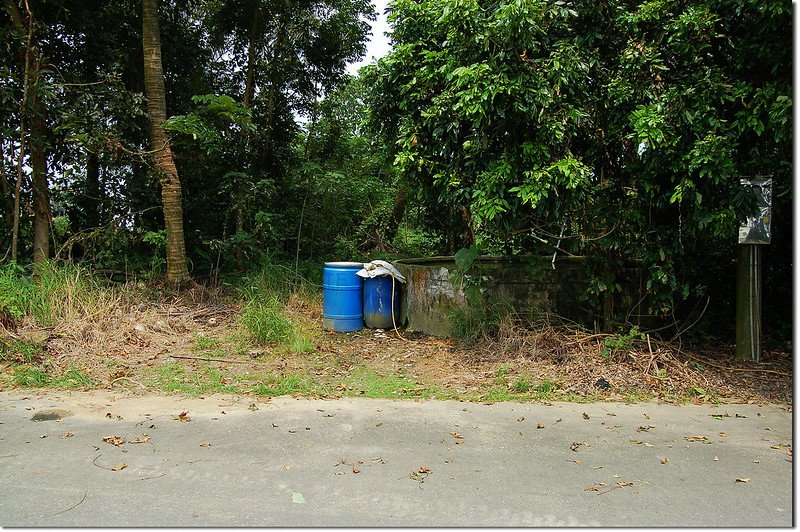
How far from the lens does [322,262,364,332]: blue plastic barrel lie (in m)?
8.02

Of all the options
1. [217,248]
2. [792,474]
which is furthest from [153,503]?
[217,248]

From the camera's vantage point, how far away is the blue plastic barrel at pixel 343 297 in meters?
8.02

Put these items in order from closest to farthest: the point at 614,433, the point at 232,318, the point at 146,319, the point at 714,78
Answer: the point at 614,433 → the point at 714,78 → the point at 146,319 → the point at 232,318

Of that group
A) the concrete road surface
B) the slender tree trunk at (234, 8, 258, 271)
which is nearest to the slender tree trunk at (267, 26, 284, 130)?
the slender tree trunk at (234, 8, 258, 271)

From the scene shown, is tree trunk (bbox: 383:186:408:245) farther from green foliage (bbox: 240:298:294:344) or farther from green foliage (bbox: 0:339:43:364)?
green foliage (bbox: 0:339:43:364)

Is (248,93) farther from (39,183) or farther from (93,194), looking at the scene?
(39,183)

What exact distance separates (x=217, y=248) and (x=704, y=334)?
296 inches

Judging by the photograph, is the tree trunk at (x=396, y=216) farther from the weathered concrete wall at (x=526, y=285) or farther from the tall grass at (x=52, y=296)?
the tall grass at (x=52, y=296)

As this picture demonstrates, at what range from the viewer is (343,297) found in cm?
804

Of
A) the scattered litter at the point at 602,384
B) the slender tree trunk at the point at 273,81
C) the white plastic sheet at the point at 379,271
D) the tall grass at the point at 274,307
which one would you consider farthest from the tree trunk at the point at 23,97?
the scattered litter at the point at 602,384

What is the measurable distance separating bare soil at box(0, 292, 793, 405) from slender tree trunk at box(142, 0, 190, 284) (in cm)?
156

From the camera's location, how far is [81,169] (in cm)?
968

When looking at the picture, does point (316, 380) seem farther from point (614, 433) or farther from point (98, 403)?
point (614, 433)

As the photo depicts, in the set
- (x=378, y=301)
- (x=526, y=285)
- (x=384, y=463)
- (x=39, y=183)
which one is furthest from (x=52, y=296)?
(x=526, y=285)
